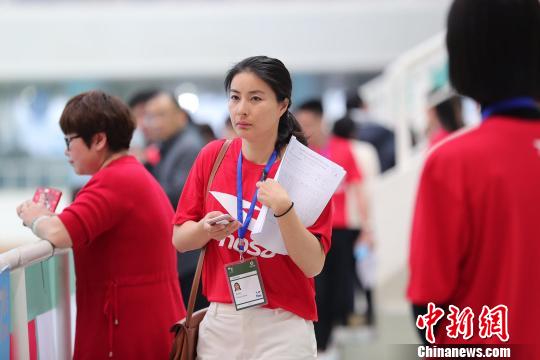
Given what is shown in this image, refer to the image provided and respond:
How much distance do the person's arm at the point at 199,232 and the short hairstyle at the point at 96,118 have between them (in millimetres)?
571

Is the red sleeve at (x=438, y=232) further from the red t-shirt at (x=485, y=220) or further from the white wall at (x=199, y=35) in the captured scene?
the white wall at (x=199, y=35)

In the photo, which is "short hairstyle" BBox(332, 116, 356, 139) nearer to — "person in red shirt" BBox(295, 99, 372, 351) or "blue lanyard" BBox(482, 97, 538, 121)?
"person in red shirt" BBox(295, 99, 372, 351)

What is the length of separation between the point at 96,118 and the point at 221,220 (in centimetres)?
80

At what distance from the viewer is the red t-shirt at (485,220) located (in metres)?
1.85

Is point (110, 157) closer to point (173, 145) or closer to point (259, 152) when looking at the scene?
point (259, 152)

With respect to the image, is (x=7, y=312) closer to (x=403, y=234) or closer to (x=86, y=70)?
(x=403, y=234)

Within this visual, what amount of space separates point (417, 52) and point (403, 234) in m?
1.95

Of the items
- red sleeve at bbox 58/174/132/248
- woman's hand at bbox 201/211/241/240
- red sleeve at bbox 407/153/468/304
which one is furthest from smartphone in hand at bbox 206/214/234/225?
red sleeve at bbox 407/153/468/304

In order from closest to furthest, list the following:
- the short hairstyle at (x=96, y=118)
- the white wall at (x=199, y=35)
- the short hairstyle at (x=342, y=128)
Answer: the short hairstyle at (x=96, y=118) < the short hairstyle at (x=342, y=128) < the white wall at (x=199, y=35)

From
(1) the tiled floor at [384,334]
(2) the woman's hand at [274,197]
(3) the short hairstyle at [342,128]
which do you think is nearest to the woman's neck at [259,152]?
(2) the woman's hand at [274,197]

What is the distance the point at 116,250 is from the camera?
2.83 metres

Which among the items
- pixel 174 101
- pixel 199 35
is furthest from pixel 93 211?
pixel 199 35

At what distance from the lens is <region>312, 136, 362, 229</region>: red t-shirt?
6.37 metres

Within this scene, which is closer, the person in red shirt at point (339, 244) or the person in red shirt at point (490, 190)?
the person in red shirt at point (490, 190)
